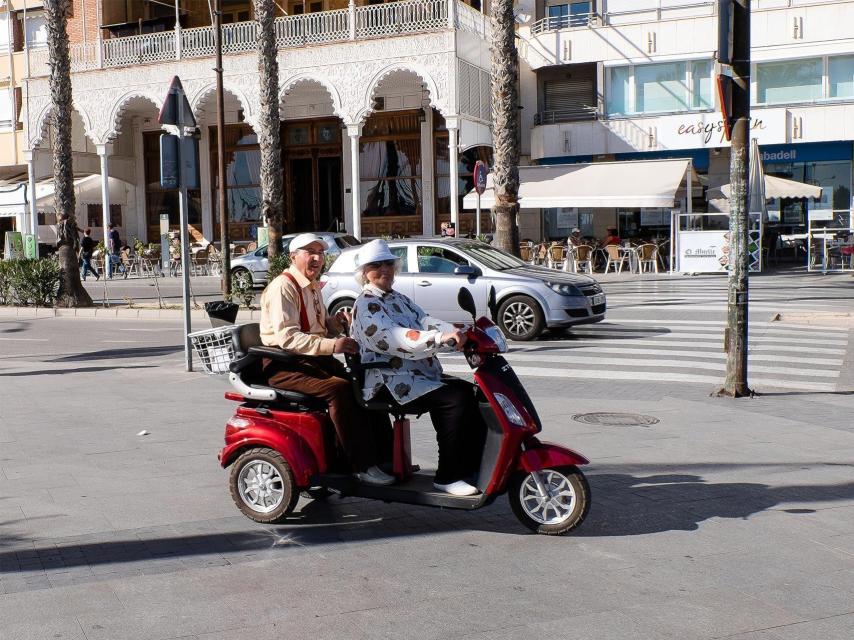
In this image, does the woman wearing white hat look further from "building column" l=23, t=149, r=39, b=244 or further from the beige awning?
"building column" l=23, t=149, r=39, b=244

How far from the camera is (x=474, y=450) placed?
18.1 feet

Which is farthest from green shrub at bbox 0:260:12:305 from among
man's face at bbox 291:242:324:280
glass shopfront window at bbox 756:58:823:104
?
glass shopfront window at bbox 756:58:823:104

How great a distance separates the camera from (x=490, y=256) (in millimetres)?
16047

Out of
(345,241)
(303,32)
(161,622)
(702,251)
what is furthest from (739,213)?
(303,32)

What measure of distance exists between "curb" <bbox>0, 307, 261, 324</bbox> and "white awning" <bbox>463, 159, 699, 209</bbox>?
1191cm

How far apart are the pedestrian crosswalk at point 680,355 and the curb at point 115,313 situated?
6233 mm

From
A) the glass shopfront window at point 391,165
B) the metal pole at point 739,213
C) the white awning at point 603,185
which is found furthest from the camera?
the glass shopfront window at point 391,165

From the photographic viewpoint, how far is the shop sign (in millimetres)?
27438

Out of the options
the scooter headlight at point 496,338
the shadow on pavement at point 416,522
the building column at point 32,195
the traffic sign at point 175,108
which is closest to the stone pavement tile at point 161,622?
the shadow on pavement at point 416,522

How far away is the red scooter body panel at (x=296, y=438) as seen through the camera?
5.66 m

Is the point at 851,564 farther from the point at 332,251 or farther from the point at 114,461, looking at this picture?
the point at 332,251

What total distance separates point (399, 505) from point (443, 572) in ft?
4.26

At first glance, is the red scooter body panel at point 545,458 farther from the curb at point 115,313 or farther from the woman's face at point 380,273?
the curb at point 115,313

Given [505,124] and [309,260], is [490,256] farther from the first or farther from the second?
[309,260]
